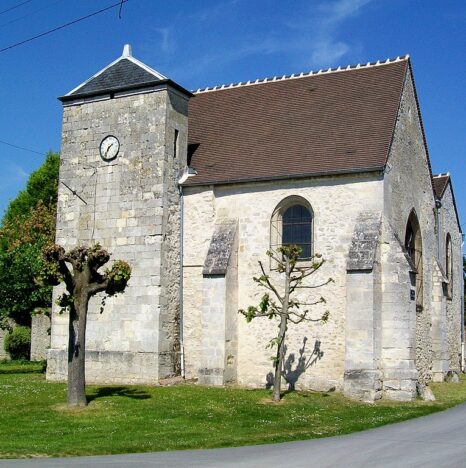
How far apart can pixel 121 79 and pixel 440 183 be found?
1347cm

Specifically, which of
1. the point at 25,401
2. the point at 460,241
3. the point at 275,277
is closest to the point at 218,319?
the point at 275,277

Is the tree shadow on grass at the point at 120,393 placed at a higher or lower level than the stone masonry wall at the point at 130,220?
lower

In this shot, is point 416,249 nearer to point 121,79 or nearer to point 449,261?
point 449,261

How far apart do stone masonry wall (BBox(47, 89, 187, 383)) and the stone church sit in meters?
0.05

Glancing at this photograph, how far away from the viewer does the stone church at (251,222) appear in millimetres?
19344

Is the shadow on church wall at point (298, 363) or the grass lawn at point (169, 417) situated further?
the shadow on church wall at point (298, 363)

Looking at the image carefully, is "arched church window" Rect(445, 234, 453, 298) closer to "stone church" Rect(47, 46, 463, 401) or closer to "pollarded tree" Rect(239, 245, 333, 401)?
"stone church" Rect(47, 46, 463, 401)

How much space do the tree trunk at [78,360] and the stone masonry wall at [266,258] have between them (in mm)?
5401

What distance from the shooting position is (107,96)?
74.4 ft

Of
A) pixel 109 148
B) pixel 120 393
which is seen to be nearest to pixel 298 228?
pixel 109 148

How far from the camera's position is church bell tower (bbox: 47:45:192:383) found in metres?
20.9

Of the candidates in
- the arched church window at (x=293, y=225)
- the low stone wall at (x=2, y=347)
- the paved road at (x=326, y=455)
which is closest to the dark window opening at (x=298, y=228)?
the arched church window at (x=293, y=225)

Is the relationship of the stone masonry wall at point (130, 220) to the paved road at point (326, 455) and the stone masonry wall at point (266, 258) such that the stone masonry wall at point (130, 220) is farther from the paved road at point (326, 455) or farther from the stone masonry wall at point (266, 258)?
the paved road at point (326, 455)

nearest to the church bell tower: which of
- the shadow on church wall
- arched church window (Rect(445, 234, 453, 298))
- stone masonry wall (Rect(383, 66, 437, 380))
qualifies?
the shadow on church wall
